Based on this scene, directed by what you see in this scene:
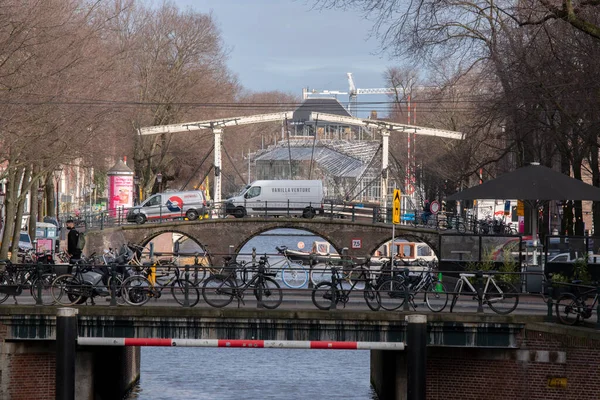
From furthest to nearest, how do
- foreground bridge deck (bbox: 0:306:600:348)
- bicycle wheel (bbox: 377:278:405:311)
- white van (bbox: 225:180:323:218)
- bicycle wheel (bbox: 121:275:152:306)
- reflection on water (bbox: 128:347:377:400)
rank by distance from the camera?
1. white van (bbox: 225:180:323:218)
2. reflection on water (bbox: 128:347:377:400)
3. bicycle wheel (bbox: 121:275:152:306)
4. bicycle wheel (bbox: 377:278:405:311)
5. foreground bridge deck (bbox: 0:306:600:348)

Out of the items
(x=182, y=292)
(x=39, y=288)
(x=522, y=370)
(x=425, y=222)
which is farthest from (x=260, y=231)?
(x=522, y=370)

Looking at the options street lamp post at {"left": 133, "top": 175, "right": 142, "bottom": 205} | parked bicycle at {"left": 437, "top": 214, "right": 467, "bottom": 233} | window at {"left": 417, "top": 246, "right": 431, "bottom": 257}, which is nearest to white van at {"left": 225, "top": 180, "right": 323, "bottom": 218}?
parked bicycle at {"left": 437, "top": 214, "right": 467, "bottom": 233}

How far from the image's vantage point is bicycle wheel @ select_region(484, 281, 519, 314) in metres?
23.9

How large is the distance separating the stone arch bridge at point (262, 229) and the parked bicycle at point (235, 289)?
112 feet

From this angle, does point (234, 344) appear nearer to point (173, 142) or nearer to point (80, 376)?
point (80, 376)

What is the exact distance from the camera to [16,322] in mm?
23406

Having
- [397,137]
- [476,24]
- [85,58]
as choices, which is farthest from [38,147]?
[397,137]

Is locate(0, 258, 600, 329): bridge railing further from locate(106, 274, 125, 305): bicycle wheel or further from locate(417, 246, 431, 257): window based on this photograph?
locate(417, 246, 431, 257): window

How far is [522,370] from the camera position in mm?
23031

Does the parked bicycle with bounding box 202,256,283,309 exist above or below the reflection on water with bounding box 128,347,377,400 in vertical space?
above

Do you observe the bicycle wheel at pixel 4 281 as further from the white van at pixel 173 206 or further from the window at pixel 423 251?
the window at pixel 423 251

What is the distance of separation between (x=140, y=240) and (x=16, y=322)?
36392 mm

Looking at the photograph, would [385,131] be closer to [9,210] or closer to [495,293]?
[9,210]

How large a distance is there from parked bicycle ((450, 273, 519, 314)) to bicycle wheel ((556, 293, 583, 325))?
1.21 meters
